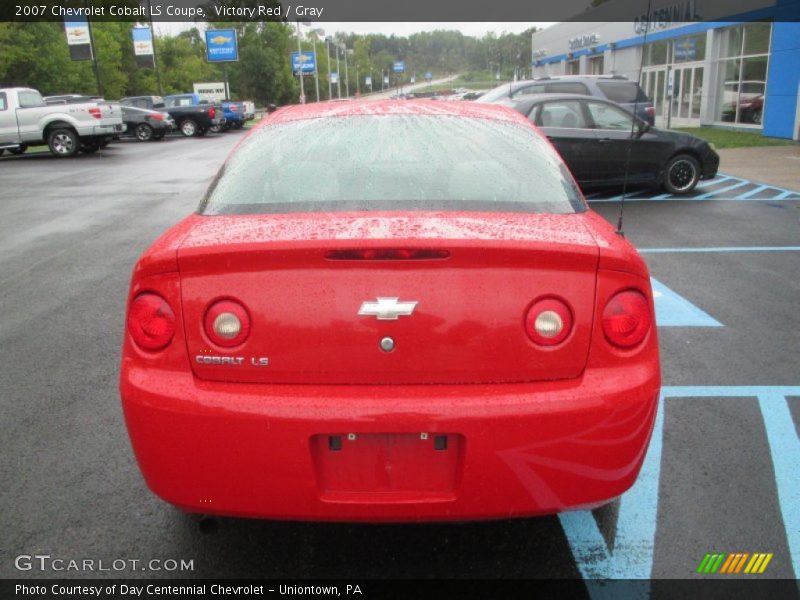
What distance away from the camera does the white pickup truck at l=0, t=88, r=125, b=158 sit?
2122cm

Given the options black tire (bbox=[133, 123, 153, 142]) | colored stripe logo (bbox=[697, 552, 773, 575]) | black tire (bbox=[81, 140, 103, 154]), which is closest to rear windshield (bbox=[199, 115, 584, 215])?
colored stripe logo (bbox=[697, 552, 773, 575])

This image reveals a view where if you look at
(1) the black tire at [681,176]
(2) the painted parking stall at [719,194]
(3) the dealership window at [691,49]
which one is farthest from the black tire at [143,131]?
(1) the black tire at [681,176]

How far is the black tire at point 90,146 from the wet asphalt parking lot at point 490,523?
16.7 metres

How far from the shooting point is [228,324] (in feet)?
7.42

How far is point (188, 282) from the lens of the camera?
230 centimetres

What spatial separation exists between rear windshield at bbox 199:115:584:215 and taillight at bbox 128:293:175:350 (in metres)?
0.53

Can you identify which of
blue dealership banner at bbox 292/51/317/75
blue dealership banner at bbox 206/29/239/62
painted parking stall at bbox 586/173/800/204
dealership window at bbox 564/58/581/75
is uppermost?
blue dealership banner at bbox 206/29/239/62

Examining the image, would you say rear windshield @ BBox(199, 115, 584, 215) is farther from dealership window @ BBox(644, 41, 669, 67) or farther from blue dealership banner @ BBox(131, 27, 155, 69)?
blue dealership banner @ BBox(131, 27, 155, 69)

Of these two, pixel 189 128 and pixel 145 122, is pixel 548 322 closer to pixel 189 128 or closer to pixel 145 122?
pixel 145 122

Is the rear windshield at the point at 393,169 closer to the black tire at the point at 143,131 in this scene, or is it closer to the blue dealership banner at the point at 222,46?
the black tire at the point at 143,131

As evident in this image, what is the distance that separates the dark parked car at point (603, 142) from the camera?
426 inches

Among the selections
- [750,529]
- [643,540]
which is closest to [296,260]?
[643,540]

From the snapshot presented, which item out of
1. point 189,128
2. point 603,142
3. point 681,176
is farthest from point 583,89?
point 189,128

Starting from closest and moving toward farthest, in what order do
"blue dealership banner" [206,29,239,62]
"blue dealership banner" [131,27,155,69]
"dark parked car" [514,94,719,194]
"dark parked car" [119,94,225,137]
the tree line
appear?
1. "dark parked car" [514,94,719,194]
2. "dark parked car" [119,94,225,137]
3. "blue dealership banner" [131,27,155,69]
4. the tree line
5. "blue dealership banner" [206,29,239,62]
